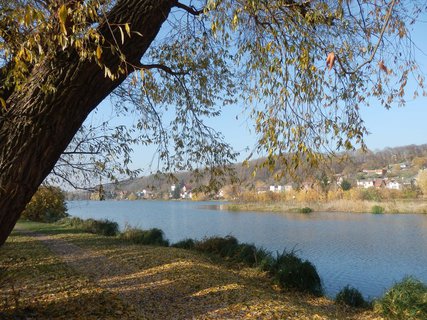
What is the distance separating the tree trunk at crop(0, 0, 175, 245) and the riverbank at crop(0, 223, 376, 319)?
2.74 m

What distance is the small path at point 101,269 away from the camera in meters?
6.81

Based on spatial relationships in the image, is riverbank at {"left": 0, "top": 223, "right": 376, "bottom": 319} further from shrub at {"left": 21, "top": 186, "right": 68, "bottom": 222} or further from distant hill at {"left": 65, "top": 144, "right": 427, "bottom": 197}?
shrub at {"left": 21, "top": 186, "right": 68, "bottom": 222}

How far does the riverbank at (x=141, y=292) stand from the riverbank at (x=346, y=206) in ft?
94.3

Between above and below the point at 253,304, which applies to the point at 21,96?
above

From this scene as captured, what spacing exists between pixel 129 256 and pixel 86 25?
8367 mm

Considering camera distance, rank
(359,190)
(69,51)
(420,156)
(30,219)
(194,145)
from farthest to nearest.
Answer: (359,190) < (420,156) < (30,219) < (194,145) < (69,51)

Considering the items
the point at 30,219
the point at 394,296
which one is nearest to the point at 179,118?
the point at 394,296

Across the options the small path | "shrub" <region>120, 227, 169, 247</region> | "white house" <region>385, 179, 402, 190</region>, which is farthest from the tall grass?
"white house" <region>385, 179, 402, 190</region>

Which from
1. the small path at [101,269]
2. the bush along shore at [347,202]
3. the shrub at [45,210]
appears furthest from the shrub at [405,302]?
the bush along shore at [347,202]

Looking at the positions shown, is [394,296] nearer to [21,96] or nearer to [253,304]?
[253,304]

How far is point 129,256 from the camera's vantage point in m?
11.0

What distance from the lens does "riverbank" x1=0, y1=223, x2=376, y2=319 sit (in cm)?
567

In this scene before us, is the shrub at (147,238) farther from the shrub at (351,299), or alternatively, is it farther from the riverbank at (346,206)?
the riverbank at (346,206)

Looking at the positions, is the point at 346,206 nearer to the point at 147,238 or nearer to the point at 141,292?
the point at 147,238
